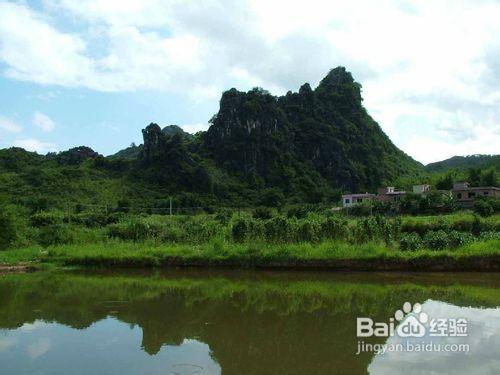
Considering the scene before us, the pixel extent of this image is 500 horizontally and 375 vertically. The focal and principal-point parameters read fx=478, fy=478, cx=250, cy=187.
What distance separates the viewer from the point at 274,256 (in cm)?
1914

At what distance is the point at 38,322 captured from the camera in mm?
10938

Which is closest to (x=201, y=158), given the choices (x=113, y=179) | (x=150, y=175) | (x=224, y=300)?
(x=150, y=175)

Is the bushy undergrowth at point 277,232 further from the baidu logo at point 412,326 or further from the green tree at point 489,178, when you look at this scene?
the green tree at point 489,178

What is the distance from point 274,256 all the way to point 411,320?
9491mm

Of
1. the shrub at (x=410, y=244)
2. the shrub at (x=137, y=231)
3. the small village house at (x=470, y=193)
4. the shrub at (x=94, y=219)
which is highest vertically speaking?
the small village house at (x=470, y=193)

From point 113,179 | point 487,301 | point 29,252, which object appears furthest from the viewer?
point 113,179

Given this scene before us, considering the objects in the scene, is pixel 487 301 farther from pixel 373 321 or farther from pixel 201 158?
pixel 201 158

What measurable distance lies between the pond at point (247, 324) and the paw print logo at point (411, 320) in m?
0.07

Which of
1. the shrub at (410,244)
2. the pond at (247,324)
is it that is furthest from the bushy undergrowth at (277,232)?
the pond at (247,324)

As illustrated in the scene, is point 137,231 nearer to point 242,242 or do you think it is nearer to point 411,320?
point 242,242

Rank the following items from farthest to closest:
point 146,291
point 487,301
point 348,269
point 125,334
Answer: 1. point 348,269
2. point 146,291
3. point 487,301
4. point 125,334

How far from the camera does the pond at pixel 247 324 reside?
7547 mm

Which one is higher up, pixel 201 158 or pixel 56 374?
pixel 201 158

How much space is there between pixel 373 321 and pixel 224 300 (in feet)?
14.6
